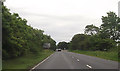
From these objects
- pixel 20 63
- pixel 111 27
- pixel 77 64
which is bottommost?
pixel 77 64

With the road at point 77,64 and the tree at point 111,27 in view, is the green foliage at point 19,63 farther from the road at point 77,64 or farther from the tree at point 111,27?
the tree at point 111,27

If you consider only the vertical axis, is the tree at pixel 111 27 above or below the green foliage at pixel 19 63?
above

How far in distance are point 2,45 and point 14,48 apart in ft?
5.89

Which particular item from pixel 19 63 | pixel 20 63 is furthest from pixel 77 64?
pixel 19 63

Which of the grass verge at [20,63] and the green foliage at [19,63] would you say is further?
the grass verge at [20,63]

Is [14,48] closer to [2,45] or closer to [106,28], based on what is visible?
[2,45]

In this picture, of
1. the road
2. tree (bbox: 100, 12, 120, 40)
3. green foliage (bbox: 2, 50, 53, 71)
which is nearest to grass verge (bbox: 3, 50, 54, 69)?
green foliage (bbox: 2, 50, 53, 71)

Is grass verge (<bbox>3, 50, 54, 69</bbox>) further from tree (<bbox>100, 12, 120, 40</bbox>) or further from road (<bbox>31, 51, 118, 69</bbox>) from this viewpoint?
tree (<bbox>100, 12, 120, 40</bbox>)

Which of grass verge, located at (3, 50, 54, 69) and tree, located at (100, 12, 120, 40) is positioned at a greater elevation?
tree, located at (100, 12, 120, 40)

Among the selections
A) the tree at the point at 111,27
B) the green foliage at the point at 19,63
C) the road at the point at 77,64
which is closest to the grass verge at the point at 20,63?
the green foliage at the point at 19,63

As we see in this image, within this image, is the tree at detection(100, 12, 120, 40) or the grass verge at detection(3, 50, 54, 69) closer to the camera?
the grass verge at detection(3, 50, 54, 69)

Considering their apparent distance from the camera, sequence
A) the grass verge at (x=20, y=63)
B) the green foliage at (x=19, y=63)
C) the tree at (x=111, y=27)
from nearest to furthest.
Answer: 1. the green foliage at (x=19, y=63)
2. the grass verge at (x=20, y=63)
3. the tree at (x=111, y=27)

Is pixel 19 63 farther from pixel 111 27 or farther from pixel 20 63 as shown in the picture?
pixel 111 27

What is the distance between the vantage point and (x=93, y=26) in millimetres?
109062
